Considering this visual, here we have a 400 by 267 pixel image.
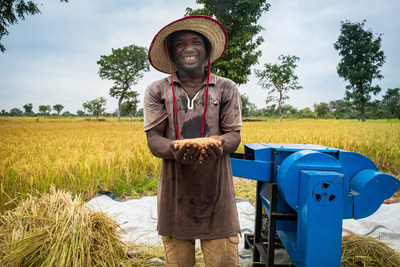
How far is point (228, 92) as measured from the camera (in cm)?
135

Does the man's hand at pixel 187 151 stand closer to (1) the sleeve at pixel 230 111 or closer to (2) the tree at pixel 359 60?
(1) the sleeve at pixel 230 111

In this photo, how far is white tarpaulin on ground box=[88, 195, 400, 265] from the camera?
2.51 m

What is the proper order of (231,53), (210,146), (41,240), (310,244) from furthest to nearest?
(231,53), (41,240), (310,244), (210,146)

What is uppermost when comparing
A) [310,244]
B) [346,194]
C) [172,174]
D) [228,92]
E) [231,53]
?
[231,53]

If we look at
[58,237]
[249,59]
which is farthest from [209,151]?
[249,59]

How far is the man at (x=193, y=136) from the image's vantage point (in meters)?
1.29

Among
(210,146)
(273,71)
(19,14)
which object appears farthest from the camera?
(273,71)

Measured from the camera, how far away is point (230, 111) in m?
1.32

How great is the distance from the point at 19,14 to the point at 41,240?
43.9 ft

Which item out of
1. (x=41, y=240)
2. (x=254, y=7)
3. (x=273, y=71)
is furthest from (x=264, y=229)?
(x=273, y=71)

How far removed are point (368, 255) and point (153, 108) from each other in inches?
75.4

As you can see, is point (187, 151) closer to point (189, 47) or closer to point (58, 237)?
point (189, 47)

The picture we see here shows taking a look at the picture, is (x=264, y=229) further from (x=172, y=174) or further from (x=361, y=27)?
(x=361, y=27)

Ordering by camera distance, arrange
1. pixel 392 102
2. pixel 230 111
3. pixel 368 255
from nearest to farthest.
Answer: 1. pixel 230 111
2. pixel 368 255
3. pixel 392 102
